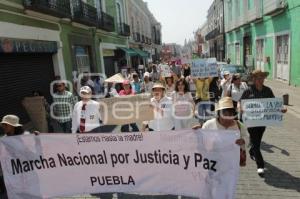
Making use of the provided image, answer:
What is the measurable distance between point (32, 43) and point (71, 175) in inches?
308

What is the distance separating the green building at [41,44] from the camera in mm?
10125

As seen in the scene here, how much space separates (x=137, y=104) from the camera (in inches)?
274

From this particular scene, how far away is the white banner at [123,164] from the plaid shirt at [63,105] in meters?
3.15

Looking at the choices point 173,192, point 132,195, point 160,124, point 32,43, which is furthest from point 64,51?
point 173,192

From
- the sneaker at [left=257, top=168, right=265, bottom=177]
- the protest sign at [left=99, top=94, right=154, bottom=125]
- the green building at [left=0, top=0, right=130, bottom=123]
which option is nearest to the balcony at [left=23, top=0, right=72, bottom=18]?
the green building at [left=0, top=0, right=130, bottom=123]

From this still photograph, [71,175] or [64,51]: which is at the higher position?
[64,51]

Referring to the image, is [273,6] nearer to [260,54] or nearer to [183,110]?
[260,54]

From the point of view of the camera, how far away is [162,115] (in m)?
6.20

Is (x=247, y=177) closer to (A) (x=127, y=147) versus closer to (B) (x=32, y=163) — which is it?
(A) (x=127, y=147)

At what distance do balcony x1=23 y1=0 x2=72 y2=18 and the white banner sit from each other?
7.62 meters

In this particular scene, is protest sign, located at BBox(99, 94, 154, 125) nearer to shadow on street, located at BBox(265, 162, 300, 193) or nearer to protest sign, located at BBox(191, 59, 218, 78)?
shadow on street, located at BBox(265, 162, 300, 193)

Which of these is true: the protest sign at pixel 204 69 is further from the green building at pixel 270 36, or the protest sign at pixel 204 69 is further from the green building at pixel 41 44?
the green building at pixel 270 36

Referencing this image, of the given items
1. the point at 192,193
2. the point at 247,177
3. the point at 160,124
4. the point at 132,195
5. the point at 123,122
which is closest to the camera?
the point at 192,193

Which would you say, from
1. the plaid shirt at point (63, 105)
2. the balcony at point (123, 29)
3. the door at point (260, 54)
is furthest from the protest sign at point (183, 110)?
the balcony at point (123, 29)
